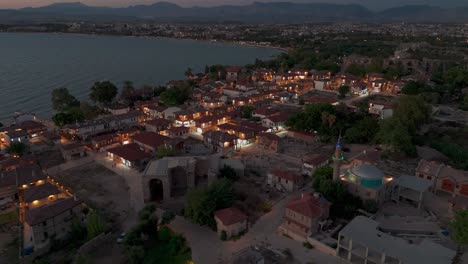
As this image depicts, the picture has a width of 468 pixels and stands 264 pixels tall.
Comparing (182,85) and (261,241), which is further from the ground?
(182,85)

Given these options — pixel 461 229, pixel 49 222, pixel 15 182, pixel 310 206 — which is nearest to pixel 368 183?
pixel 310 206

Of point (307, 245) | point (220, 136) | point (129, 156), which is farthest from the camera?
point (220, 136)

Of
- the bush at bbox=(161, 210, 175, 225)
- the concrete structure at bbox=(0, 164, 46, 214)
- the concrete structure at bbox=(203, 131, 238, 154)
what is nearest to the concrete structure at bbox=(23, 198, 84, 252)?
the concrete structure at bbox=(0, 164, 46, 214)

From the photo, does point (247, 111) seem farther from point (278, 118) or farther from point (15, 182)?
point (15, 182)

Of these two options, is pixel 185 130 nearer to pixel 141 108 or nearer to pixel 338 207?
pixel 141 108

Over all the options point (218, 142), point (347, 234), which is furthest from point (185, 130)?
point (347, 234)

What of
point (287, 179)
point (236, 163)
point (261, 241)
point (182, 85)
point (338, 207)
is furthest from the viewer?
point (182, 85)
